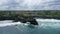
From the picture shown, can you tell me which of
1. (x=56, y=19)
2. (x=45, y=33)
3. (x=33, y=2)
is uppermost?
(x=33, y=2)

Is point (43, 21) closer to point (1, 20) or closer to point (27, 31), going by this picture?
point (27, 31)

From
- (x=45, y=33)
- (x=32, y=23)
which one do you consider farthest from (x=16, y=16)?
(x=45, y=33)

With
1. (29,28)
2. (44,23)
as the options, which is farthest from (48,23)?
(29,28)

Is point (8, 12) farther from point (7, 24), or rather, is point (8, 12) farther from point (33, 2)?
point (33, 2)

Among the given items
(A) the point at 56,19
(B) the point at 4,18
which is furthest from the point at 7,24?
(A) the point at 56,19

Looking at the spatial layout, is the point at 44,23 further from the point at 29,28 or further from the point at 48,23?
the point at 29,28

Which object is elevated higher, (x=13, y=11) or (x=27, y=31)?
(x=13, y=11)
